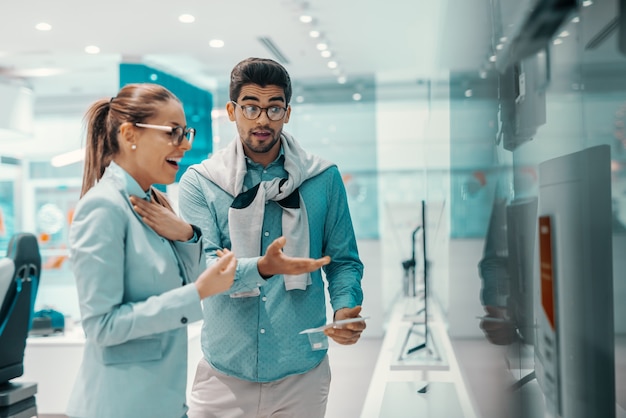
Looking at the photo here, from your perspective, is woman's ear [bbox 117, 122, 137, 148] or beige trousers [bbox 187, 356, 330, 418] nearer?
woman's ear [bbox 117, 122, 137, 148]

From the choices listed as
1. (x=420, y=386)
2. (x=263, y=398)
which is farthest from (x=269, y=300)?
(x=420, y=386)

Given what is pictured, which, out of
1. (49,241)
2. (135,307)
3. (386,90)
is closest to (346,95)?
(386,90)

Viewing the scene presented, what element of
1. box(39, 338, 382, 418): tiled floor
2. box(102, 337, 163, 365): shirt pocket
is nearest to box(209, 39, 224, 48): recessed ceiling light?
box(39, 338, 382, 418): tiled floor

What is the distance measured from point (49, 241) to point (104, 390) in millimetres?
9301

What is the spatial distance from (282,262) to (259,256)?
0.96 ft

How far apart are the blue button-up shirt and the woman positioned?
0.35 meters

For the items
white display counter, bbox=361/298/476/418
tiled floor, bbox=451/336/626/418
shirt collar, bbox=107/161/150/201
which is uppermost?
shirt collar, bbox=107/161/150/201

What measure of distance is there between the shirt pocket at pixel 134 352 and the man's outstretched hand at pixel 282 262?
0.29 m

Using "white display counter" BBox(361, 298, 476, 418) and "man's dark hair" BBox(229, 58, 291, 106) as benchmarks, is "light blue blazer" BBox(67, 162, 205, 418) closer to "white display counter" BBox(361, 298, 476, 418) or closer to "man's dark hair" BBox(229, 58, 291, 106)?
"man's dark hair" BBox(229, 58, 291, 106)

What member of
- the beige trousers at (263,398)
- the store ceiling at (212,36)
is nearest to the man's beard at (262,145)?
the beige trousers at (263,398)

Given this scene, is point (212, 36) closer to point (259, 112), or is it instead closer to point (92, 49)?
point (92, 49)

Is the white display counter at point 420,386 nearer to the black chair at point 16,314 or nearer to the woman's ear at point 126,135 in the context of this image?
the woman's ear at point 126,135

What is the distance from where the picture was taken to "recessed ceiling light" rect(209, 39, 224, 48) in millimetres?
5855

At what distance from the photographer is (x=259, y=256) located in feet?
5.78
